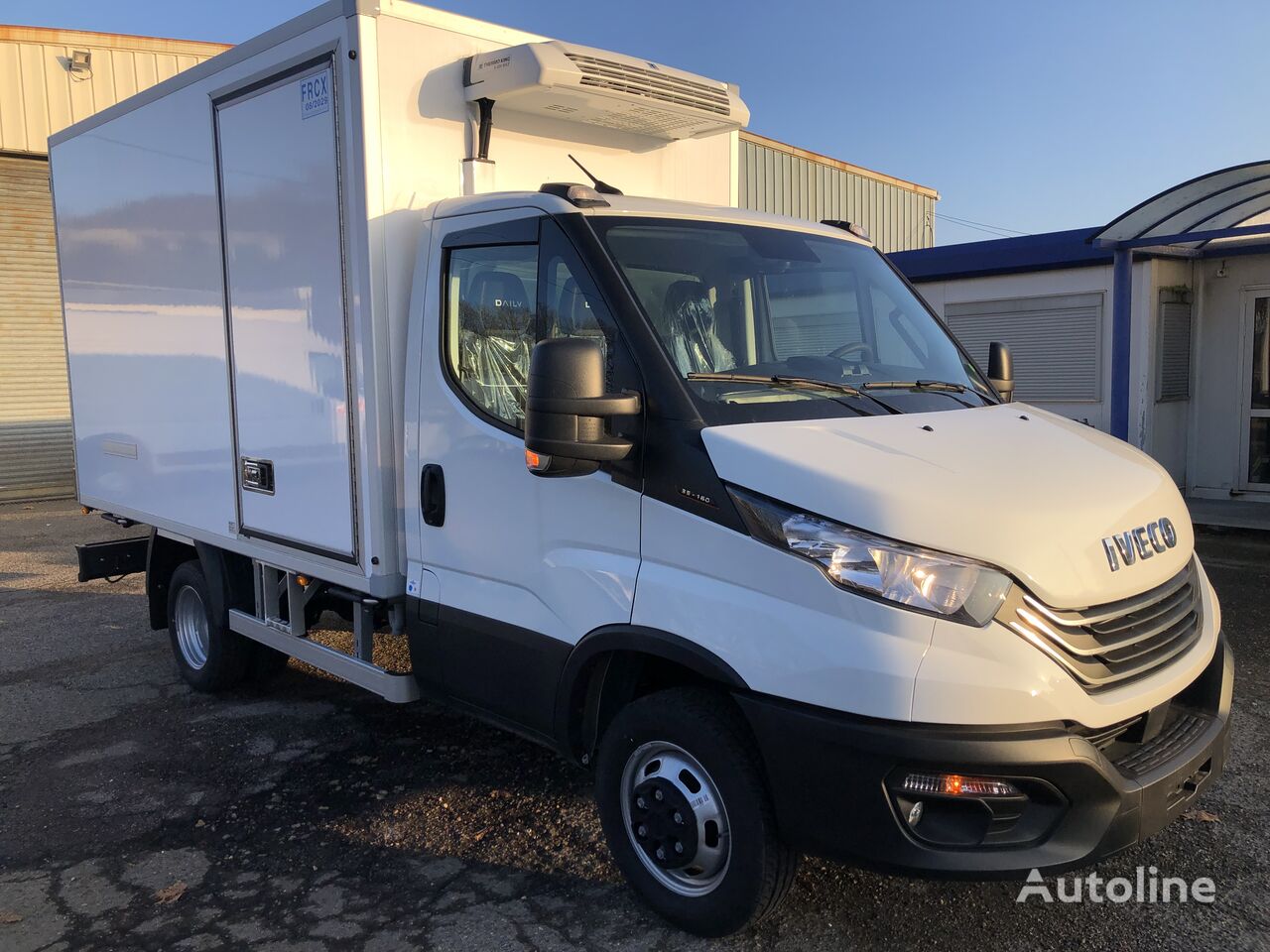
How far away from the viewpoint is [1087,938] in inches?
131

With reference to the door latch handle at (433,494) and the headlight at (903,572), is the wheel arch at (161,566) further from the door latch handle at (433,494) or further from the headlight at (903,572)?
the headlight at (903,572)

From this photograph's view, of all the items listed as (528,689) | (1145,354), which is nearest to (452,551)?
(528,689)

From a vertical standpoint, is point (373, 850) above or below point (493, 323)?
below

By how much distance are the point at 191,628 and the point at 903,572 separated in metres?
4.82

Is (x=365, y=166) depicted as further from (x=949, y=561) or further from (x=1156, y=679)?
(x=1156, y=679)

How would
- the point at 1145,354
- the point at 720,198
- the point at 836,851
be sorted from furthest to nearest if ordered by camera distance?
the point at 1145,354 → the point at 720,198 → the point at 836,851

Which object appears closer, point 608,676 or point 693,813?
point 693,813

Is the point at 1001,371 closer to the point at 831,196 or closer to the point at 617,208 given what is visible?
the point at 617,208

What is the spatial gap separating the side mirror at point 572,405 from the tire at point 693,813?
832 mm

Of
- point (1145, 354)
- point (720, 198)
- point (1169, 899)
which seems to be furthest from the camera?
point (1145, 354)

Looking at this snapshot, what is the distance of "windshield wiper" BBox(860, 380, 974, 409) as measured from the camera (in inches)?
147

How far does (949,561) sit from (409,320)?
7.97 ft

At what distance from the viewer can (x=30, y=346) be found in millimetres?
14641

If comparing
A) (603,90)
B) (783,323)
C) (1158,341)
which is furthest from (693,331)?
(1158,341)
